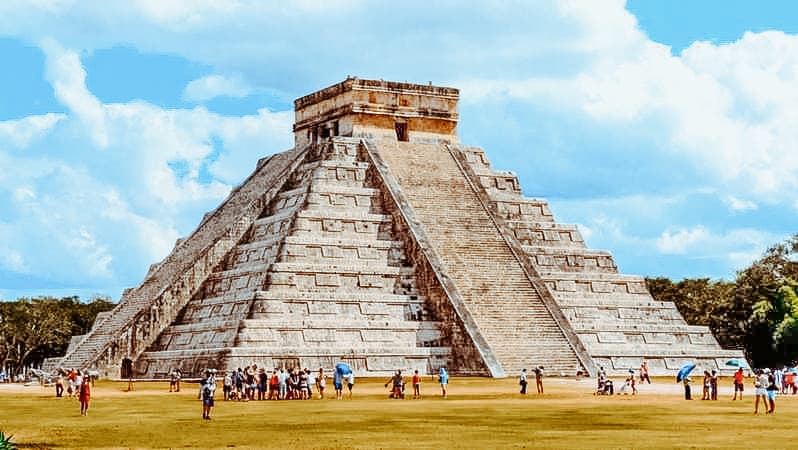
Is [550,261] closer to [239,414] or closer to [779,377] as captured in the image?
[779,377]

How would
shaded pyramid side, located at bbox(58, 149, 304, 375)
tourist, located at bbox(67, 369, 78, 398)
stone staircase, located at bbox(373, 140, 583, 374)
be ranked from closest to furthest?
tourist, located at bbox(67, 369, 78, 398)
stone staircase, located at bbox(373, 140, 583, 374)
shaded pyramid side, located at bbox(58, 149, 304, 375)

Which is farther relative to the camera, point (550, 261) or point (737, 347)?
point (737, 347)

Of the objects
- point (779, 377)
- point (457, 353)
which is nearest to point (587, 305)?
point (457, 353)

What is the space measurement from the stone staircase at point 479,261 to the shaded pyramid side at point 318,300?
1.24m

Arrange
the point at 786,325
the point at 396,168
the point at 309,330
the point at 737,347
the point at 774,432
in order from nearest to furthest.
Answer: the point at 774,432 → the point at 309,330 → the point at 396,168 → the point at 786,325 → the point at 737,347

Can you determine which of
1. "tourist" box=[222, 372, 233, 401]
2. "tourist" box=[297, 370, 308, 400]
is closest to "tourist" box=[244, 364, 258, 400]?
"tourist" box=[222, 372, 233, 401]

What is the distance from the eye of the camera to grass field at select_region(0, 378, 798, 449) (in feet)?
76.1

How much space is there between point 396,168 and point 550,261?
6933 millimetres

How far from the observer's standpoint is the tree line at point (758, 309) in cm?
5891

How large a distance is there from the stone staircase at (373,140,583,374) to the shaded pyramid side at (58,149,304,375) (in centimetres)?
517

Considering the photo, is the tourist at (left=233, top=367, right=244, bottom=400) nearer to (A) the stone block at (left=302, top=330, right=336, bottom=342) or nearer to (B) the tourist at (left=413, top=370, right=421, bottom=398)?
(B) the tourist at (left=413, top=370, right=421, bottom=398)

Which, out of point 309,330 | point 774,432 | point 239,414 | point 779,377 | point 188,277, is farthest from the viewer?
point 188,277

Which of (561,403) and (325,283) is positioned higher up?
(325,283)

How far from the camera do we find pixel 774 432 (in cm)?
2467
